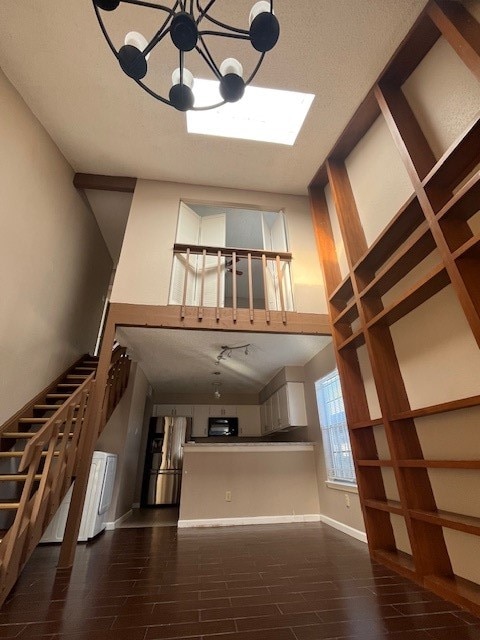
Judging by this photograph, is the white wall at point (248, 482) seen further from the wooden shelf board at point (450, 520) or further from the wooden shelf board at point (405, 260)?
the wooden shelf board at point (405, 260)

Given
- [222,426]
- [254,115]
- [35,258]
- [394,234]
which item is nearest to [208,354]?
[35,258]

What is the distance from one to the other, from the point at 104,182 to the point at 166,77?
1914mm

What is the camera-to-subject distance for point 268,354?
4438 millimetres

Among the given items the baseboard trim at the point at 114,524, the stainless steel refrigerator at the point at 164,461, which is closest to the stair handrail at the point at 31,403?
the baseboard trim at the point at 114,524

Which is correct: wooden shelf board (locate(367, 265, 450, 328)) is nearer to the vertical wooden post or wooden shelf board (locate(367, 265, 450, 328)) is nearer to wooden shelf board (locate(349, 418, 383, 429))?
wooden shelf board (locate(349, 418, 383, 429))

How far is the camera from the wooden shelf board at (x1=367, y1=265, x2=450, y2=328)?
81.2 inches

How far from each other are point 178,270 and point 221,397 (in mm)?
4210

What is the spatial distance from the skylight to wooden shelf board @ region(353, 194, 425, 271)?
197 centimetres

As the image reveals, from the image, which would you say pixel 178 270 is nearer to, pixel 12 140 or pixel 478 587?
pixel 12 140

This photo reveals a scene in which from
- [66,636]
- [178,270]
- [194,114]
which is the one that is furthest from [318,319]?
[66,636]

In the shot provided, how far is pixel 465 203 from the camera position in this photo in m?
1.91

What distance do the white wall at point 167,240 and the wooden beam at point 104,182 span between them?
0.51 ft

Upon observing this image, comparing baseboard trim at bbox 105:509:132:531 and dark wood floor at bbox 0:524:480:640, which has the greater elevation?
baseboard trim at bbox 105:509:132:531

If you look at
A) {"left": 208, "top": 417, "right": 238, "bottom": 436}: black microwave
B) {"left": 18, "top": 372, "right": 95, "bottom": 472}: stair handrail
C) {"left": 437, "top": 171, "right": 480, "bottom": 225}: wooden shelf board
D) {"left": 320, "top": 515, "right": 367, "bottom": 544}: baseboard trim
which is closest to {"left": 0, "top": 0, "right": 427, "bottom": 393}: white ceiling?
{"left": 18, "top": 372, "right": 95, "bottom": 472}: stair handrail
